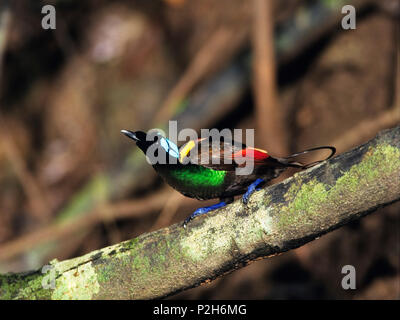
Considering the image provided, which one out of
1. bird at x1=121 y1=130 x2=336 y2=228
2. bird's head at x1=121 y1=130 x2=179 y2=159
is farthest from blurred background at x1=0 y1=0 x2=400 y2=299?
bird's head at x1=121 y1=130 x2=179 y2=159

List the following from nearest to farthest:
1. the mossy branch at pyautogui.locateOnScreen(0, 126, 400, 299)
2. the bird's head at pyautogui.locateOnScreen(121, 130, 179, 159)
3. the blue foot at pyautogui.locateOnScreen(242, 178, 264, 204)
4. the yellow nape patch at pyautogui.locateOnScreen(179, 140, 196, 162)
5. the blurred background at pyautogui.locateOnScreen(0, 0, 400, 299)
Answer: the mossy branch at pyautogui.locateOnScreen(0, 126, 400, 299) → the blue foot at pyautogui.locateOnScreen(242, 178, 264, 204) → the bird's head at pyautogui.locateOnScreen(121, 130, 179, 159) → the yellow nape patch at pyautogui.locateOnScreen(179, 140, 196, 162) → the blurred background at pyautogui.locateOnScreen(0, 0, 400, 299)


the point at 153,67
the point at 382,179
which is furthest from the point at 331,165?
the point at 153,67

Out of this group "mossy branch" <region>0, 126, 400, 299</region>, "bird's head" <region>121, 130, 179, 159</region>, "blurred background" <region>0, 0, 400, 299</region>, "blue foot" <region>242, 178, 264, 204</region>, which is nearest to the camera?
"mossy branch" <region>0, 126, 400, 299</region>

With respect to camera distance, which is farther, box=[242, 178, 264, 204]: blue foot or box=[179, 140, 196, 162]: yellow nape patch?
box=[179, 140, 196, 162]: yellow nape patch

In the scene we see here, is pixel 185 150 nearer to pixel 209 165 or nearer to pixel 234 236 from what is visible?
pixel 209 165

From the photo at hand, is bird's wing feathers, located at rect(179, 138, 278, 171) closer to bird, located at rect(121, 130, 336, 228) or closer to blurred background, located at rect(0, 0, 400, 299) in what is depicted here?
bird, located at rect(121, 130, 336, 228)

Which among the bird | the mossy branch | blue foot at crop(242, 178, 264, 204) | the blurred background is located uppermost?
the blurred background

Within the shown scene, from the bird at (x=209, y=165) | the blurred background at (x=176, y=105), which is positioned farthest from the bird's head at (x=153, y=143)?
the blurred background at (x=176, y=105)
